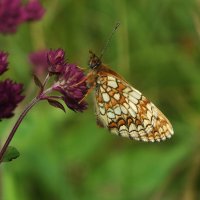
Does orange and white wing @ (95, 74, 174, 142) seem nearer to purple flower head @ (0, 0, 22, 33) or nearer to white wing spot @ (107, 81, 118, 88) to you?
white wing spot @ (107, 81, 118, 88)

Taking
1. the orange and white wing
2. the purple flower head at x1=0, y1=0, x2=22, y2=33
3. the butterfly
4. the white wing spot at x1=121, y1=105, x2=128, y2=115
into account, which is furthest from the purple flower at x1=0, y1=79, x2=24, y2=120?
the purple flower head at x1=0, y1=0, x2=22, y2=33

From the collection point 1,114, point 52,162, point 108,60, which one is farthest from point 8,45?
point 1,114

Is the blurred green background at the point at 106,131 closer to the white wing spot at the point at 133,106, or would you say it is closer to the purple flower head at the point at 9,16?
the purple flower head at the point at 9,16

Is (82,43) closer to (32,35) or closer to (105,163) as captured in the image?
(32,35)

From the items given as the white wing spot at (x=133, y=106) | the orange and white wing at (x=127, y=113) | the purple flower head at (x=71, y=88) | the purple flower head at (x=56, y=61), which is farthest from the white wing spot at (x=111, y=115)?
the purple flower head at (x=56, y=61)

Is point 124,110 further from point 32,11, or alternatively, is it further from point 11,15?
point 32,11

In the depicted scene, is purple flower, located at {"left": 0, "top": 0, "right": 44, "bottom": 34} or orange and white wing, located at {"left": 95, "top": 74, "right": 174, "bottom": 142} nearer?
orange and white wing, located at {"left": 95, "top": 74, "right": 174, "bottom": 142}
